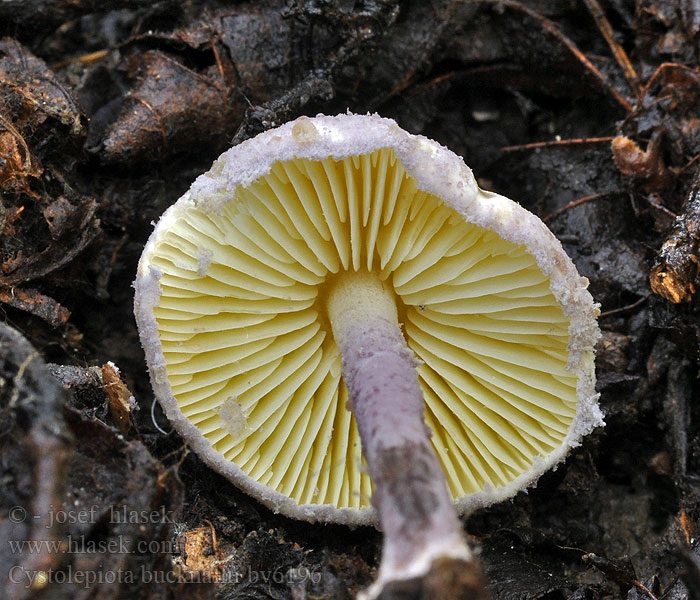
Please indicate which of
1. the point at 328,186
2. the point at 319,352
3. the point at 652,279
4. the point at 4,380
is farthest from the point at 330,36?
the point at 4,380

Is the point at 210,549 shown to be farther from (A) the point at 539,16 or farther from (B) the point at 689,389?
(A) the point at 539,16

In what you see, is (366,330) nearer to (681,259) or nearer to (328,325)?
(328,325)

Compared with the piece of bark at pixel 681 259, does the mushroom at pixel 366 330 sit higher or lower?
lower

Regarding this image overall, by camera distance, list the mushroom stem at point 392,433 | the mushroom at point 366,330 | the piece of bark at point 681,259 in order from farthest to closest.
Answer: the piece of bark at point 681,259, the mushroom at point 366,330, the mushroom stem at point 392,433

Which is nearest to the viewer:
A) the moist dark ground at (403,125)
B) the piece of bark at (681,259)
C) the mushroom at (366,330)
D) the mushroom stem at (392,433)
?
the mushroom stem at (392,433)

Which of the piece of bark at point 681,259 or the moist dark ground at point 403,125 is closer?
the moist dark ground at point 403,125

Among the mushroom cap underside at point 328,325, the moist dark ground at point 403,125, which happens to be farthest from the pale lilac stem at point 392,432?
the moist dark ground at point 403,125

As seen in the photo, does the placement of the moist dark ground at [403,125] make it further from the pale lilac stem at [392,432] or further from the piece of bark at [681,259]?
the pale lilac stem at [392,432]
